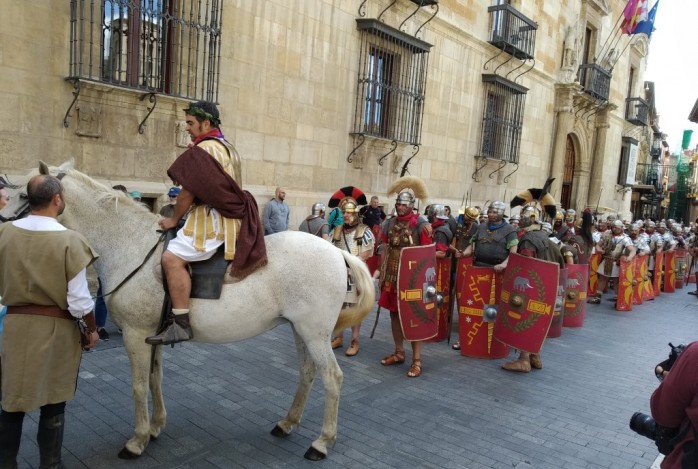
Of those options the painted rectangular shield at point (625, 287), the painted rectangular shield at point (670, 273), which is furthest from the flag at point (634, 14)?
the painted rectangular shield at point (625, 287)

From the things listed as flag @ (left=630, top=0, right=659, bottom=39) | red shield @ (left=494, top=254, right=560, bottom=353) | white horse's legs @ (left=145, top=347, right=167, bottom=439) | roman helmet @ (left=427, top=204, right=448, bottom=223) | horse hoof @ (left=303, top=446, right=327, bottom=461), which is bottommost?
horse hoof @ (left=303, top=446, right=327, bottom=461)

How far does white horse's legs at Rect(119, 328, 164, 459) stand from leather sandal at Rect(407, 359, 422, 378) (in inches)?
115

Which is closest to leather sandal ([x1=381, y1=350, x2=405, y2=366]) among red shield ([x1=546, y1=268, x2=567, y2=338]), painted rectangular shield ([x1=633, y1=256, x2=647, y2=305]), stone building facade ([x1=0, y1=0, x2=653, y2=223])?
red shield ([x1=546, y1=268, x2=567, y2=338])

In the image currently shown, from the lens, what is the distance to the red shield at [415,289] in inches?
227

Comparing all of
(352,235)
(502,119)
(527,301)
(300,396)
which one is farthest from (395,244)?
(502,119)

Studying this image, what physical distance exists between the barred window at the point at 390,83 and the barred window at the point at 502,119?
3.49 meters

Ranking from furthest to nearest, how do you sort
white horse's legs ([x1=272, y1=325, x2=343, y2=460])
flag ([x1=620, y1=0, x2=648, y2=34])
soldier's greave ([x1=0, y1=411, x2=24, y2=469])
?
flag ([x1=620, y1=0, x2=648, y2=34]) < white horse's legs ([x1=272, y1=325, x2=343, y2=460]) < soldier's greave ([x1=0, y1=411, x2=24, y2=469])

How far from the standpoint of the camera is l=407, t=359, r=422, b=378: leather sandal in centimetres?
572

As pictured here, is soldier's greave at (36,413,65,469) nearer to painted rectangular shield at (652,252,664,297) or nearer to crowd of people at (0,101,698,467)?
crowd of people at (0,101,698,467)

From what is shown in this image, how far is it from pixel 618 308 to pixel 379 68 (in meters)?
7.28

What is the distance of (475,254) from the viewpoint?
6746mm

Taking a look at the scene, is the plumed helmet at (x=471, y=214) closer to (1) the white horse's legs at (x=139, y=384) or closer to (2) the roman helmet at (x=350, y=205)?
(2) the roman helmet at (x=350, y=205)

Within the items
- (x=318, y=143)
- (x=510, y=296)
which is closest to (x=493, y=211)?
(x=510, y=296)

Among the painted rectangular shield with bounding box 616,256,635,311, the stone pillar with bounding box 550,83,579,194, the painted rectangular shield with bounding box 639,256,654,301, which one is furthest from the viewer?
the stone pillar with bounding box 550,83,579,194
